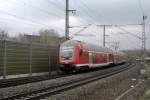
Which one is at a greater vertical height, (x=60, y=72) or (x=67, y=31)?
Answer: (x=67, y=31)

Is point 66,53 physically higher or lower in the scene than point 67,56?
higher

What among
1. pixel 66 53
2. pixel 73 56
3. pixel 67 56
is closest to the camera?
pixel 73 56

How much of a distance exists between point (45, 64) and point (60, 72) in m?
3.50

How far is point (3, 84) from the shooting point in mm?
20062

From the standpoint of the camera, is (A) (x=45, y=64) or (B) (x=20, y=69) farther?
(A) (x=45, y=64)

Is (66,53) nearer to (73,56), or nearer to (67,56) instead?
(67,56)

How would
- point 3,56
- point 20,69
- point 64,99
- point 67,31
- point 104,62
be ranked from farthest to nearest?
point 104,62 < point 67,31 < point 20,69 < point 3,56 < point 64,99

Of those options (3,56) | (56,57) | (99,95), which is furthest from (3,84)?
(56,57)

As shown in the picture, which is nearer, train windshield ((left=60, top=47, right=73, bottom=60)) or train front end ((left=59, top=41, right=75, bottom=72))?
train front end ((left=59, top=41, right=75, bottom=72))

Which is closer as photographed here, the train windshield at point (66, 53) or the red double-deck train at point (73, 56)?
the red double-deck train at point (73, 56)

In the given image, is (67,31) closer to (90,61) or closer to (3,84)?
(90,61)

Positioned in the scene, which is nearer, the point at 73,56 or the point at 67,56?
the point at 73,56

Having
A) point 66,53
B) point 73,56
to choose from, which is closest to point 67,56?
point 66,53

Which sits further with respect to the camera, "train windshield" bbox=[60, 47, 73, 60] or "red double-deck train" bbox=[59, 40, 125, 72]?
"train windshield" bbox=[60, 47, 73, 60]
